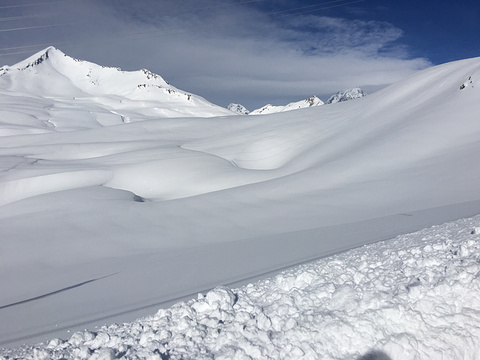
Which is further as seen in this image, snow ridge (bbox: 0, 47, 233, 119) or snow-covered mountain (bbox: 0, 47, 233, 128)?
snow ridge (bbox: 0, 47, 233, 119)

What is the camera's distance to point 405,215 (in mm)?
6773

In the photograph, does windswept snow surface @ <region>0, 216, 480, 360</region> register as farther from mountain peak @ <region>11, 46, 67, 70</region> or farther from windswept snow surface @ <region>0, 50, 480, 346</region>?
mountain peak @ <region>11, 46, 67, 70</region>

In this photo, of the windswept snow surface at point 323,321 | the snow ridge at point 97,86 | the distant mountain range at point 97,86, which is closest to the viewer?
the windswept snow surface at point 323,321

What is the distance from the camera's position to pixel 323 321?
3.29 metres

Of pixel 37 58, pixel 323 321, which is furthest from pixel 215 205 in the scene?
pixel 37 58

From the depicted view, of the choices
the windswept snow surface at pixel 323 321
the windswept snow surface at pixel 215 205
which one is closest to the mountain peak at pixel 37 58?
the windswept snow surface at pixel 215 205

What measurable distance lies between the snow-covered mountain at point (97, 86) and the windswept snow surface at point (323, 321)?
88.1 m

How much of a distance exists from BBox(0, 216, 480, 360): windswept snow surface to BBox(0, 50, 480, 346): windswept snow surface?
1.87 ft

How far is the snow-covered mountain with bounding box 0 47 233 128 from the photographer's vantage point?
328ft

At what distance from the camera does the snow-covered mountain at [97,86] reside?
100062 mm

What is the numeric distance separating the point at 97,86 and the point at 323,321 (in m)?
143

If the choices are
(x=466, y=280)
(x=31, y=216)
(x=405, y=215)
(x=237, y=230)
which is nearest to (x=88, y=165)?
(x=31, y=216)

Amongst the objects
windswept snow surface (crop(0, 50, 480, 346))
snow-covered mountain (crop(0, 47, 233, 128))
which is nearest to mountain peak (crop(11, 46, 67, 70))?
snow-covered mountain (crop(0, 47, 233, 128))

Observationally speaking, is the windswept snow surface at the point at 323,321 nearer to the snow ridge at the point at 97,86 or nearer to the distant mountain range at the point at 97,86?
the snow ridge at the point at 97,86
